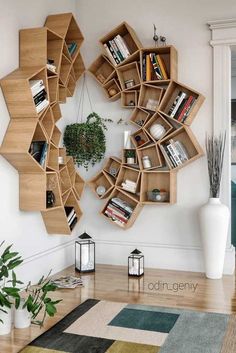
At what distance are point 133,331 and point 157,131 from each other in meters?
2.13

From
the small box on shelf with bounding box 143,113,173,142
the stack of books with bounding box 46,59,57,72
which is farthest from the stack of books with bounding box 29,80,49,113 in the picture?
the small box on shelf with bounding box 143,113,173,142

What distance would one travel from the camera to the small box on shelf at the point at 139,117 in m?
4.49

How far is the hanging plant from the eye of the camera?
4523mm

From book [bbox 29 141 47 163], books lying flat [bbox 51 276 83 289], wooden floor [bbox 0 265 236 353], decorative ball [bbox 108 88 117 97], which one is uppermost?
decorative ball [bbox 108 88 117 97]

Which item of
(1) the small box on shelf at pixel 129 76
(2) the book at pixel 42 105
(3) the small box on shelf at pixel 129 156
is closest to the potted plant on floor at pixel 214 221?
(3) the small box on shelf at pixel 129 156

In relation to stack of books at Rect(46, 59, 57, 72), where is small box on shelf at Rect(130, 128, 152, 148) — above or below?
below

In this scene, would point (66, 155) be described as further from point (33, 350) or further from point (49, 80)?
point (33, 350)

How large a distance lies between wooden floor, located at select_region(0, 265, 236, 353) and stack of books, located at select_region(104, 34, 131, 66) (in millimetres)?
2152

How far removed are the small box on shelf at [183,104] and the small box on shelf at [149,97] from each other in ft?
0.32

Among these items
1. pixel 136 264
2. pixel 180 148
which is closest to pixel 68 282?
pixel 136 264

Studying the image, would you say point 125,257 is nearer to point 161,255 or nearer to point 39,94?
point 161,255

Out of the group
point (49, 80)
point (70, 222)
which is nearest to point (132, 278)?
point (70, 222)

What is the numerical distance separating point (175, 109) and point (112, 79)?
30.1 inches

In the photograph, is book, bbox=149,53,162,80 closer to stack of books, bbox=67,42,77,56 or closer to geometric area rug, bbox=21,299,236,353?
stack of books, bbox=67,42,77,56
